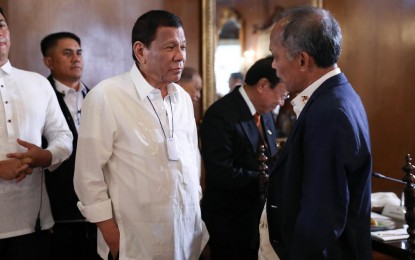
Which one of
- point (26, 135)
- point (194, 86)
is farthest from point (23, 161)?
point (194, 86)

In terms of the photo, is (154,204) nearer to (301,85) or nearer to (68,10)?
(301,85)

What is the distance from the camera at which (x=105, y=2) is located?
369 centimetres

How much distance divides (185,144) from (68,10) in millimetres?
2064

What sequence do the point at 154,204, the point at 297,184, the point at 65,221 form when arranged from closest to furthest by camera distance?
the point at 297,184 → the point at 154,204 → the point at 65,221

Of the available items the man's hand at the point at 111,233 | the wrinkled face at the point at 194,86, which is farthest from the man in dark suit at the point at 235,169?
the wrinkled face at the point at 194,86

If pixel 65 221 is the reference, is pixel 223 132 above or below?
above

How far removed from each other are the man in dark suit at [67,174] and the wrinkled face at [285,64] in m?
1.54

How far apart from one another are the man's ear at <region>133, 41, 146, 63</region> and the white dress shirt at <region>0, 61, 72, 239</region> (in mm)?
574

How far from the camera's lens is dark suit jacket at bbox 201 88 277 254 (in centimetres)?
232

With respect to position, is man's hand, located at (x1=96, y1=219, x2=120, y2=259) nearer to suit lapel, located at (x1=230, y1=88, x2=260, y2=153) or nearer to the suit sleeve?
the suit sleeve

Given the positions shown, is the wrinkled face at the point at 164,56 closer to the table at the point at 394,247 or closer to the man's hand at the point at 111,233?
the man's hand at the point at 111,233

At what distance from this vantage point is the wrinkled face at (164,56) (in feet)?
6.01

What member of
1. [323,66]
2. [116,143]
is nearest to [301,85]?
[323,66]

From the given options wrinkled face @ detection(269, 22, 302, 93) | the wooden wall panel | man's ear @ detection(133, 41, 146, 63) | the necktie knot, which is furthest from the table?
the wooden wall panel
